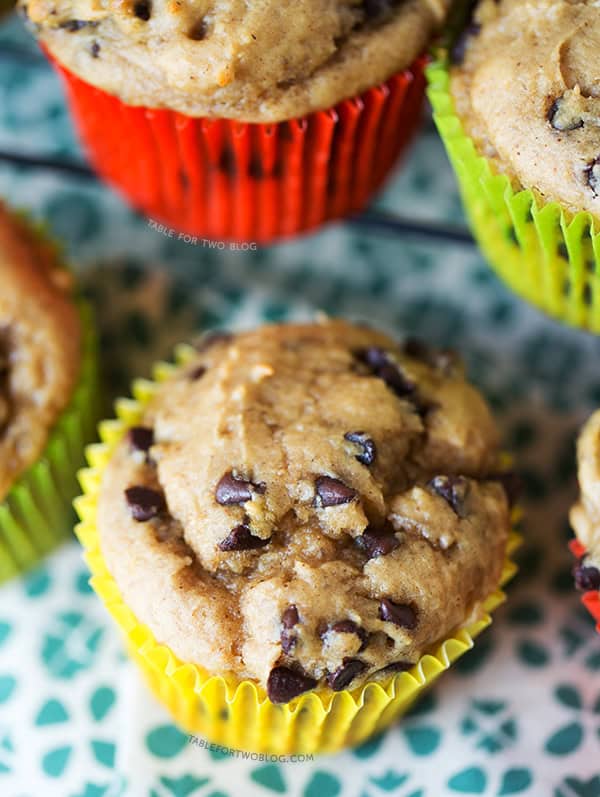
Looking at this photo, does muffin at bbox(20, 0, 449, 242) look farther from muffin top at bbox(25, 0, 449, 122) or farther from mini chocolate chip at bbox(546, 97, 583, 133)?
mini chocolate chip at bbox(546, 97, 583, 133)

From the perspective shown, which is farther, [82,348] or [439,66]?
[82,348]

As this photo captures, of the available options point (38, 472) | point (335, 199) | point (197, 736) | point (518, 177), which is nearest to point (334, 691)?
point (197, 736)

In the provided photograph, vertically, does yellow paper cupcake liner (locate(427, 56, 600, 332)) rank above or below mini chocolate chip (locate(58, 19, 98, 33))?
below

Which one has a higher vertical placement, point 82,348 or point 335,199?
point 335,199

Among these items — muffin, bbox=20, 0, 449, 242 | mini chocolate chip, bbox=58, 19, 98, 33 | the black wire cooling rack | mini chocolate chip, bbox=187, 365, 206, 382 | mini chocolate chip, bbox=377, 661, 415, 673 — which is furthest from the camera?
the black wire cooling rack

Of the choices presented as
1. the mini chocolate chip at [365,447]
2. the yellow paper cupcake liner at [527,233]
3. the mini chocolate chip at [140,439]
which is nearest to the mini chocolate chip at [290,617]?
the mini chocolate chip at [365,447]

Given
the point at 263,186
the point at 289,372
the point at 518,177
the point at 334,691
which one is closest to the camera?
the point at 334,691

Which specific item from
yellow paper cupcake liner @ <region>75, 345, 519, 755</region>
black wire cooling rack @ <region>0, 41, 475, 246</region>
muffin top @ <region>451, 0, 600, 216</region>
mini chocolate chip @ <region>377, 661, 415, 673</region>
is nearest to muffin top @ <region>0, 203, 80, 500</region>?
yellow paper cupcake liner @ <region>75, 345, 519, 755</region>

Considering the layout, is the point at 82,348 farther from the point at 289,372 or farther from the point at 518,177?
the point at 518,177
